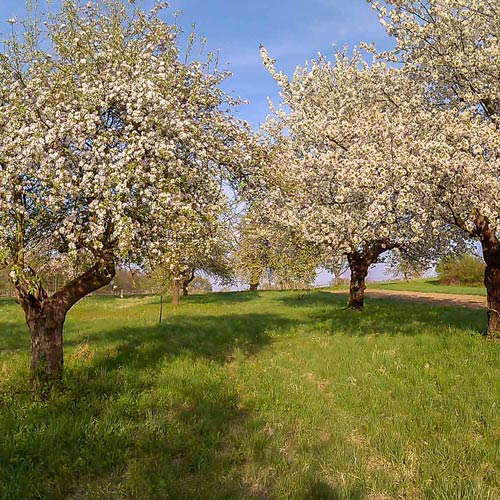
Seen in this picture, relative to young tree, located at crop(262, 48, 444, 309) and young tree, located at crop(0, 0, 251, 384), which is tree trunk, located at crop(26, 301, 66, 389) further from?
young tree, located at crop(262, 48, 444, 309)

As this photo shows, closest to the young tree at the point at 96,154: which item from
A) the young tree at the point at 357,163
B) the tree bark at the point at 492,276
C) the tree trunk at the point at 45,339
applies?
the tree trunk at the point at 45,339

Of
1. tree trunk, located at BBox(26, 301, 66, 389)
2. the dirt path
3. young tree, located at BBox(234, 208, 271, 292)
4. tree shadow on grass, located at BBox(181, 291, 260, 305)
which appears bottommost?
tree shadow on grass, located at BBox(181, 291, 260, 305)

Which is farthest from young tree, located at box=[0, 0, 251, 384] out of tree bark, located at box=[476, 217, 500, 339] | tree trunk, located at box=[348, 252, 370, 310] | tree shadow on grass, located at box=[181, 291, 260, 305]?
tree shadow on grass, located at box=[181, 291, 260, 305]

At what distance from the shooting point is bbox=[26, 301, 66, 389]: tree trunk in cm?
988

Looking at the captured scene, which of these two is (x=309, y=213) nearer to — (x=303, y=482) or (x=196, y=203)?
(x=196, y=203)

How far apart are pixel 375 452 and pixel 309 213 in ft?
39.9

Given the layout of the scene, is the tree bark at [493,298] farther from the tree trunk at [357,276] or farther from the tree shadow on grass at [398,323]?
the tree trunk at [357,276]

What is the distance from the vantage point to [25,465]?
20.4 ft

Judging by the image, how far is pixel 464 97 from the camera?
1314 cm

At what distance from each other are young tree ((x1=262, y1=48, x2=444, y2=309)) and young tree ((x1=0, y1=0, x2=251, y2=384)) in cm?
311

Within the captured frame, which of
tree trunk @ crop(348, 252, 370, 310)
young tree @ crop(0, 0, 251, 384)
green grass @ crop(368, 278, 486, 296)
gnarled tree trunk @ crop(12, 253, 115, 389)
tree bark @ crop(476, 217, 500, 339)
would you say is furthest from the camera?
green grass @ crop(368, 278, 486, 296)

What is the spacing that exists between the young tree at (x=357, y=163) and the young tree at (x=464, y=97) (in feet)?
2.32

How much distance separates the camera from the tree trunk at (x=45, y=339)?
389 inches

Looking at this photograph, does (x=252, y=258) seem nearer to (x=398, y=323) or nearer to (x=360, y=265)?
(x=360, y=265)
